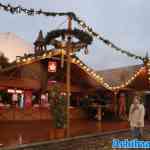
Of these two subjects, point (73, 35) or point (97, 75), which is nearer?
point (73, 35)

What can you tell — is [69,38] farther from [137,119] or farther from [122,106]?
[122,106]

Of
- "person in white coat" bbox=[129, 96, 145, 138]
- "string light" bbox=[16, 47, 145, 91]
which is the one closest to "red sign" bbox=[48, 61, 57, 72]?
"string light" bbox=[16, 47, 145, 91]

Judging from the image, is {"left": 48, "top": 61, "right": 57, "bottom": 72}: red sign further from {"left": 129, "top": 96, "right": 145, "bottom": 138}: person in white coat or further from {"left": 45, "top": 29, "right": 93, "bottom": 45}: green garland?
{"left": 129, "top": 96, "right": 145, "bottom": 138}: person in white coat

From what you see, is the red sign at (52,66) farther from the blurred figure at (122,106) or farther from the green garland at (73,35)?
the green garland at (73,35)

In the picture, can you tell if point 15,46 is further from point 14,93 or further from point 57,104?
point 57,104

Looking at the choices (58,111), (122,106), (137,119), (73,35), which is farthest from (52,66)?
(137,119)

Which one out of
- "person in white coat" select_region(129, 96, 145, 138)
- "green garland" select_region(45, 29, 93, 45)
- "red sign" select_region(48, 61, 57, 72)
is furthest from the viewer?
"red sign" select_region(48, 61, 57, 72)

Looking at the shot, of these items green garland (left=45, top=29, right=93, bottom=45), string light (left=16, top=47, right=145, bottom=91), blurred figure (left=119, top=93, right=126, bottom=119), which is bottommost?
blurred figure (left=119, top=93, right=126, bottom=119)

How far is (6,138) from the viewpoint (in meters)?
12.1

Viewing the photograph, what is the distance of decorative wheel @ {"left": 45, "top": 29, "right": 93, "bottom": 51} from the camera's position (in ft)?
45.9

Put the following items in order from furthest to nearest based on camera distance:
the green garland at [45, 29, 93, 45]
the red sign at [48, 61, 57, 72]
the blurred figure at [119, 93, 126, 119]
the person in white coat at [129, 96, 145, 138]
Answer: the blurred figure at [119, 93, 126, 119], the red sign at [48, 61, 57, 72], the green garland at [45, 29, 93, 45], the person in white coat at [129, 96, 145, 138]

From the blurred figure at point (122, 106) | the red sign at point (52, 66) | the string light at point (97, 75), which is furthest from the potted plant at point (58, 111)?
the blurred figure at point (122, 106)

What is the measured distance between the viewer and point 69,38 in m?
14.1

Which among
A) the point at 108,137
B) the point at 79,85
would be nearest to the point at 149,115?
the point at 79,85
